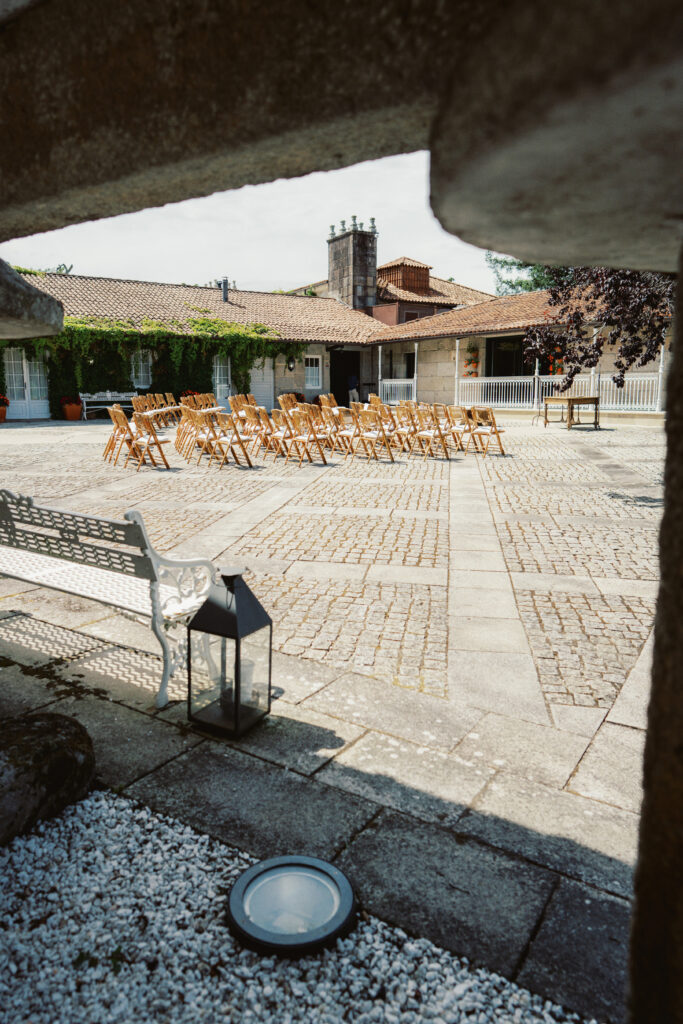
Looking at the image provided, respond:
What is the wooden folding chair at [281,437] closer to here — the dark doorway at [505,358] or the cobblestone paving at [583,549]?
the cobblestone paving at [583,549]

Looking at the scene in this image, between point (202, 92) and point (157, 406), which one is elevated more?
point (202, 92)

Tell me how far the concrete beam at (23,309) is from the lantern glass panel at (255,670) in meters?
1.53

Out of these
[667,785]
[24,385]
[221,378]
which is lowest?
[667,785]

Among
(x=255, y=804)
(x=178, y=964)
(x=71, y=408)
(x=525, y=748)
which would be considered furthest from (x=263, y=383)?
(x=178, y=964)

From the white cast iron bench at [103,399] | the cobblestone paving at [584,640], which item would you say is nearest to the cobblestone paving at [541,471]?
the cobblestone paving at [584,640]

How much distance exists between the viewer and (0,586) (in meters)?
5.12

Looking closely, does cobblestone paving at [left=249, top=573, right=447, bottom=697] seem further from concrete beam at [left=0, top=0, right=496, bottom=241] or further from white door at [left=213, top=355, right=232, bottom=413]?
white door at [left=213, top=355, right=232, bottom=413]

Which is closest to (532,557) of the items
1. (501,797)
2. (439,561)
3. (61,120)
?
(439,561)

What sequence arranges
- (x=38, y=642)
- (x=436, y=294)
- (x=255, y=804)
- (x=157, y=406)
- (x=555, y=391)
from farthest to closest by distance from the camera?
1. (x=436, y=294)
2. (x=157, y=406)
3. (x=555, y=391)
4. (x=38, y=642)
5. (x=255, y=804)

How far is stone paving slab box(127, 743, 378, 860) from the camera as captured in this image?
7.68 feet

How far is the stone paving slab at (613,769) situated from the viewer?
2.61m

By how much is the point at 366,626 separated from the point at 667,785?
349cm

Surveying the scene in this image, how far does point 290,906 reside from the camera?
201 cm

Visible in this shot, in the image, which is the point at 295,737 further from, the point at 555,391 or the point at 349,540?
the point at 555,391
